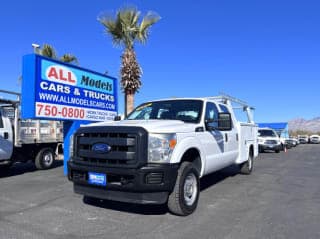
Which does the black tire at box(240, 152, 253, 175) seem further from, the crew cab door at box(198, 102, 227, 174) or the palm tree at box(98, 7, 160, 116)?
the palm tree at box(98, 7, 160, 116)

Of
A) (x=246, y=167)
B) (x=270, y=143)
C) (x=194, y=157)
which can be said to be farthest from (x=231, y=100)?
(x=270, y=143)

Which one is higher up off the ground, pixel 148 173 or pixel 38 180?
pixel 148 173

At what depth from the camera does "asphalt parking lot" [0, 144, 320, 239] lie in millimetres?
4750

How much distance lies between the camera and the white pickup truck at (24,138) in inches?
406

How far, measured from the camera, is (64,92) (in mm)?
9688

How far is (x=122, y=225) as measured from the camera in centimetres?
507

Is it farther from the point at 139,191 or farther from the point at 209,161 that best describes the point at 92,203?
the point at 209,161

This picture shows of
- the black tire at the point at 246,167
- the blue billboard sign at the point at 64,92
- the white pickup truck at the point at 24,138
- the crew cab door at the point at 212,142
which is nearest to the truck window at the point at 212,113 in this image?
the crew cab door at the point at 212,142

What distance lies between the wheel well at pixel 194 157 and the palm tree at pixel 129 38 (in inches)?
472

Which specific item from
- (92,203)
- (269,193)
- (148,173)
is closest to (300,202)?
(269,193)

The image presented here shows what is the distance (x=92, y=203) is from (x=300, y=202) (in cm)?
410

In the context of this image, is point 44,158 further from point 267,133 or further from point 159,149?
point 267,133

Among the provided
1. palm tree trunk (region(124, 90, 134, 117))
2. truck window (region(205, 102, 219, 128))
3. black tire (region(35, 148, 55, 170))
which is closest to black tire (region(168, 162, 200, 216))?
truck window (region(205, 102, 219, 128))

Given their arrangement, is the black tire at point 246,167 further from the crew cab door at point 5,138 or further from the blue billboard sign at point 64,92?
the crew cab door at point 5,138
